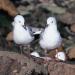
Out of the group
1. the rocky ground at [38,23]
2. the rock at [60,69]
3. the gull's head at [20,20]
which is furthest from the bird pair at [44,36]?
the rock at [60,69]

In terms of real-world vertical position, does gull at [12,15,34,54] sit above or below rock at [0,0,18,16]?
below

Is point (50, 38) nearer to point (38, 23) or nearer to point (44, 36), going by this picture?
point (44, 36)

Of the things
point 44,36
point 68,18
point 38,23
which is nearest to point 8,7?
point 38,23

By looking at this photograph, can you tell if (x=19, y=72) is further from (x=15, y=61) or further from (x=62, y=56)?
(x=62, y=56)

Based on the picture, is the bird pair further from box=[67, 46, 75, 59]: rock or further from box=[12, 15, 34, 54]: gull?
box=[67, 46, 75, 59]: rock

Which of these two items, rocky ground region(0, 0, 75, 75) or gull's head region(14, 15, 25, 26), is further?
gull's head region(14, 15, 25, 26)

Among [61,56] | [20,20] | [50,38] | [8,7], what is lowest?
[61,56]

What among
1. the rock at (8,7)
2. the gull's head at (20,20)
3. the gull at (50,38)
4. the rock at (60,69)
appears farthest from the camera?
the rock at (8,7)

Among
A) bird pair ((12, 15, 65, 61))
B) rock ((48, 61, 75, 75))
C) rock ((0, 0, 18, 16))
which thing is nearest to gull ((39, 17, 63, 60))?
bird pair ((12, 15, 65, 61))

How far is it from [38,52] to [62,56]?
0.81 metres

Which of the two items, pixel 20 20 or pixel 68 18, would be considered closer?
pixel 20 20

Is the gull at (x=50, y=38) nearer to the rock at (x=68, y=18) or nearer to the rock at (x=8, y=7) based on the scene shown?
the rock at (x=68, y=18)

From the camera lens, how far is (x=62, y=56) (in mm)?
7562

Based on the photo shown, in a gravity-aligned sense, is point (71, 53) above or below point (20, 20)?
below
